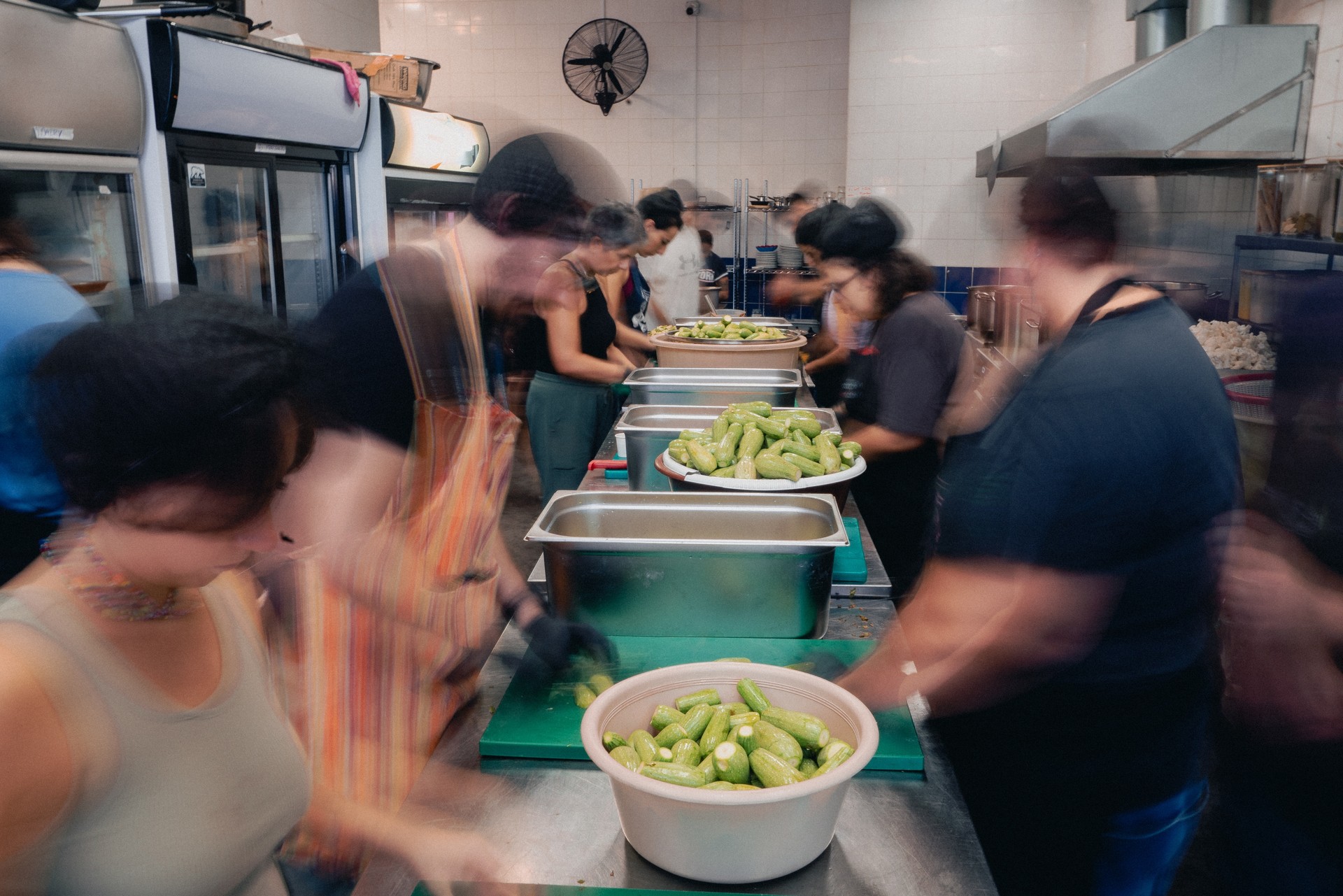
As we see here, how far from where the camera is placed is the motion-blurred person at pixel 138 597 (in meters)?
0.79

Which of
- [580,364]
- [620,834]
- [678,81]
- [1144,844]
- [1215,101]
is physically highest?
[678,81]

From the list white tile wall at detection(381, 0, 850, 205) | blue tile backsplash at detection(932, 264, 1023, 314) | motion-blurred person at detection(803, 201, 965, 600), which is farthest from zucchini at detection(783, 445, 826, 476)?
white tile wall at detection(381, 0, 850, 205)

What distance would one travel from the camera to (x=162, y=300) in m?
0.89

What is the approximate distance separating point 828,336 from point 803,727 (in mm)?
3417

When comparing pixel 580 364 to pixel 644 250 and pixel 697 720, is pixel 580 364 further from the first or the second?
pixel 697 720

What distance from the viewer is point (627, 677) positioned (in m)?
1.53

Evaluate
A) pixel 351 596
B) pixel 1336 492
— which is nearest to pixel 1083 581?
pixel 1336 492

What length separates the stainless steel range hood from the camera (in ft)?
12.1

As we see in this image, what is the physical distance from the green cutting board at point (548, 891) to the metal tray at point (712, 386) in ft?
7.36

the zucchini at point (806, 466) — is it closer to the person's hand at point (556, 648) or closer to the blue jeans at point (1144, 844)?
the person's hand at point (556, 648)

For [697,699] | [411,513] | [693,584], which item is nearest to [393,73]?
[411,513]

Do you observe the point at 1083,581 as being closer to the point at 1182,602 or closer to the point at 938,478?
the point at 1182,602

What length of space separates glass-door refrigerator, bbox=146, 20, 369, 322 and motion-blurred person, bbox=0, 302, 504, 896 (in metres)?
2.02

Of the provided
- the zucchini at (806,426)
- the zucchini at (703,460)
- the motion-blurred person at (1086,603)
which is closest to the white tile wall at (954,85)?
the zucchini at (806,426)
